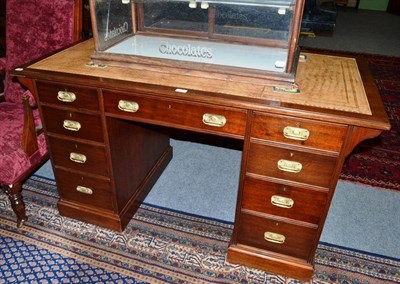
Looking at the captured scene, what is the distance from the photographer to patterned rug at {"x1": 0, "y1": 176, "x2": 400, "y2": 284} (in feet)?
6.21

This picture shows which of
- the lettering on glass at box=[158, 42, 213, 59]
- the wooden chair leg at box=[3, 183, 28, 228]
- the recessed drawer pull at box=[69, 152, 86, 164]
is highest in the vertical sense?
the lettering on glass at box=[158, 42, 213, 59]

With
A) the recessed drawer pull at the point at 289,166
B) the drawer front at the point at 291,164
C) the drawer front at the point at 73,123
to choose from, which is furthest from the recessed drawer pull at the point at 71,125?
the recessed drawer pull at the point at 289,166

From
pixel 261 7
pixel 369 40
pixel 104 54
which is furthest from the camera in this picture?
pixel 369 40

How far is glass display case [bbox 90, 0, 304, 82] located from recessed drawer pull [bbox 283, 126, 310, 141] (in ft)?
0.83

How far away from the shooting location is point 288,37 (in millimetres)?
1593

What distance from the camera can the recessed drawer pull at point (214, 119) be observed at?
1.56 metres

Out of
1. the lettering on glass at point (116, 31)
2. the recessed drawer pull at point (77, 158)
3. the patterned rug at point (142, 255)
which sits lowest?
the patterned rug at point (142, 255)

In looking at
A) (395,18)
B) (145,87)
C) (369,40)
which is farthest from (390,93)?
(395,18)

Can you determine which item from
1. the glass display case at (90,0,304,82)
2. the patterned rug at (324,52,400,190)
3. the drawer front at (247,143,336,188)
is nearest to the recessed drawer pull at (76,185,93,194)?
the glass display case at (90,0,304,82)

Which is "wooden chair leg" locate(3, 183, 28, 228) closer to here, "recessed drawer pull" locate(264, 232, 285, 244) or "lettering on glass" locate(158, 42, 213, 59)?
"lettering on glass" locate(158, 42, 213, 59)

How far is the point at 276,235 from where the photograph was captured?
1.83 meters

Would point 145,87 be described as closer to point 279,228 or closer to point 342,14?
point 279,228

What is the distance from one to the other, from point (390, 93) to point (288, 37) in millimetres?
3115

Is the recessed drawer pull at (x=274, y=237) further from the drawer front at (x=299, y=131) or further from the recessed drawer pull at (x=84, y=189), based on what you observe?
the recessed drawer pull at (x=84, y=189)
